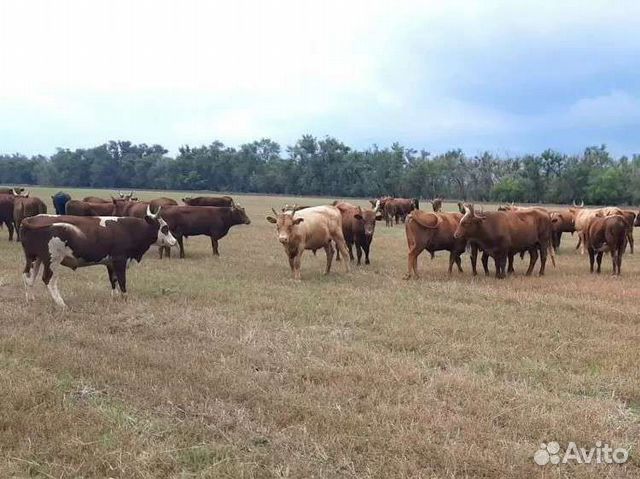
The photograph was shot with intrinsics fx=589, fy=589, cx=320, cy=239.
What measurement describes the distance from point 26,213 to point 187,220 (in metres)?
5.09

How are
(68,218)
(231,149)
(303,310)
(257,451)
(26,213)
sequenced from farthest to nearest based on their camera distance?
(231,149) < (26,213) < (68,218) < (303,310) < (257,451)

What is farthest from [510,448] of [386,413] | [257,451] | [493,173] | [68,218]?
[493,173]

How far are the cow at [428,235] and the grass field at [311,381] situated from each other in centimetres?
206

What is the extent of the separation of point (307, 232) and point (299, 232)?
26 cm

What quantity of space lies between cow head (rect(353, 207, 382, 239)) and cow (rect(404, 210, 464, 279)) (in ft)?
6.20

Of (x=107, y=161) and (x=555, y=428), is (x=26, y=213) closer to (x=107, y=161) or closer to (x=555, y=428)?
(x=555, y=428)

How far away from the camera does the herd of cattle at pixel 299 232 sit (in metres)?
9.38

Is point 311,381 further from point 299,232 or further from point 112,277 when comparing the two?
point 299,232

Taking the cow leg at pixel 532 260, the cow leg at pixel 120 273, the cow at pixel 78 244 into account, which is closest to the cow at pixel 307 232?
the cow at pixel 78 244

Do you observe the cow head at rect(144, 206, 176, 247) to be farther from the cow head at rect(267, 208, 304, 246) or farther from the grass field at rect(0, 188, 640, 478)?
the cow head at rect(267, 208, 304, 246)

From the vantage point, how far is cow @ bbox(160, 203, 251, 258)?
52.2ft

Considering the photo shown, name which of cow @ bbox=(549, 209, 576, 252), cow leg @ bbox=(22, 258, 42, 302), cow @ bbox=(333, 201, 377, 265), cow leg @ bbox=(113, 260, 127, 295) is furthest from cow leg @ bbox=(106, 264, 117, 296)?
cow @ bbox=(549, 209, 576, 252)

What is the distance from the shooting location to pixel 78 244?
9367mm

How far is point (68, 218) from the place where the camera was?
9719 millimetres
